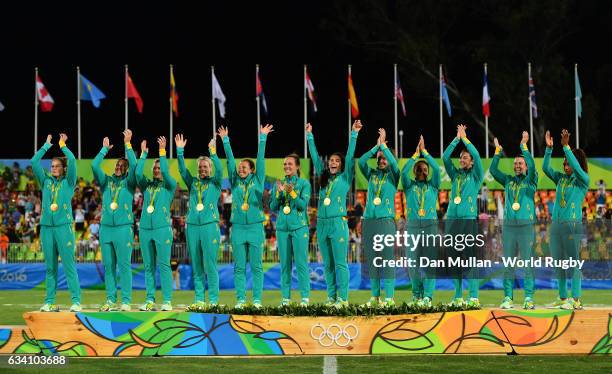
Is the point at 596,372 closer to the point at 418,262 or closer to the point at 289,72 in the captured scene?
the point at 418,262

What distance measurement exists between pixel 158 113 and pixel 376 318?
91.9ft

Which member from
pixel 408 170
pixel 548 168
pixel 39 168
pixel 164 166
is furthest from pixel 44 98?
pixel 548 168

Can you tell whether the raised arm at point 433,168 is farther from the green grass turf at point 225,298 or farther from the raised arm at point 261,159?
the green grass turf at point 225,298

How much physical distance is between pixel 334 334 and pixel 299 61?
2892 cm

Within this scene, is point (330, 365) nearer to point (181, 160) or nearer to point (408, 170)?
point (408, 170)

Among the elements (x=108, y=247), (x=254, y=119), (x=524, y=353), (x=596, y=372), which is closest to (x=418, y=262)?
(x=524, y=353)

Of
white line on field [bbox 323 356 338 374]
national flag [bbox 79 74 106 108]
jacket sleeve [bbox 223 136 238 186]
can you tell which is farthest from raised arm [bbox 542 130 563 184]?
national flag [bbox 79 74 106 108]

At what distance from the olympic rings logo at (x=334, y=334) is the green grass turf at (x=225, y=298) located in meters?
5.42

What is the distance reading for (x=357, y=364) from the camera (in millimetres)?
9836

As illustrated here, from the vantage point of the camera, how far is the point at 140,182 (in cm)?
1186

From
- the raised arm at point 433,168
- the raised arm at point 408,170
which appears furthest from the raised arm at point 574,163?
the raised arm at point 408,170

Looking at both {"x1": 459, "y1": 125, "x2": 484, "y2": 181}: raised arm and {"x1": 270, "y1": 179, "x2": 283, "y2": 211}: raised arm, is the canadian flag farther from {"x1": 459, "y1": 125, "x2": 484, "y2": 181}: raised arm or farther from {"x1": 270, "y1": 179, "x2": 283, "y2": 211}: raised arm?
{"x1": 459, "y1": 125, "x2": 484, "y2": 181}: raised arm

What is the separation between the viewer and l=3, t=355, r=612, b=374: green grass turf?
31.1 feet

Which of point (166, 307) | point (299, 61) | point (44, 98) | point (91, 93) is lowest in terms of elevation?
point (166, 307)
